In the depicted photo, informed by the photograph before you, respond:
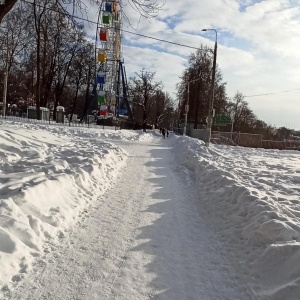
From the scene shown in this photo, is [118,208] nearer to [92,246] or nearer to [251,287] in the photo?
[92,246]

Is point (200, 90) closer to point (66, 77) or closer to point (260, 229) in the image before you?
point (66, 77)

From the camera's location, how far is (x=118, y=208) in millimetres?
7004

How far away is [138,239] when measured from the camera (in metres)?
5.24

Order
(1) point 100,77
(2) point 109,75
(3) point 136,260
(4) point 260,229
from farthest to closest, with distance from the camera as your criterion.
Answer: (2) point 109,75, (1) point 100,77, (4) point 260,229, (3) point 136,260

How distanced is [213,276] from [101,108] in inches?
1518

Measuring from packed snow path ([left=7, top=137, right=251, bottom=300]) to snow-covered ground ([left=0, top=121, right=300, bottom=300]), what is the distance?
13 millimetres

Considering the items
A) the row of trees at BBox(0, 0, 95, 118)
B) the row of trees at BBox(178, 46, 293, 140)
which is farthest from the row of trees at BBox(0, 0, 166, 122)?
the row of trees at BBox(178, 46, 293, 140)

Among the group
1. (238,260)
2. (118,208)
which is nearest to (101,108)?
(118,208)

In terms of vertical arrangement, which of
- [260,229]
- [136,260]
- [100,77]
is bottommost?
[136,260]

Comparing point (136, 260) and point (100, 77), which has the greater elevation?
point (100, 77)

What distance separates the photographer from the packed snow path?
12.1 ft

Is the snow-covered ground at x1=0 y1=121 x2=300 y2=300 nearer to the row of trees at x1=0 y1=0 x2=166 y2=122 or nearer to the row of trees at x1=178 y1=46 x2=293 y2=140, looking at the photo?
the row of trees at x1=0 y1=0 x2=166 y2=122

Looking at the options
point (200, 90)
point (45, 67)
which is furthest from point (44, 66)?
point (200, 90)

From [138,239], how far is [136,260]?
2.50 ft
